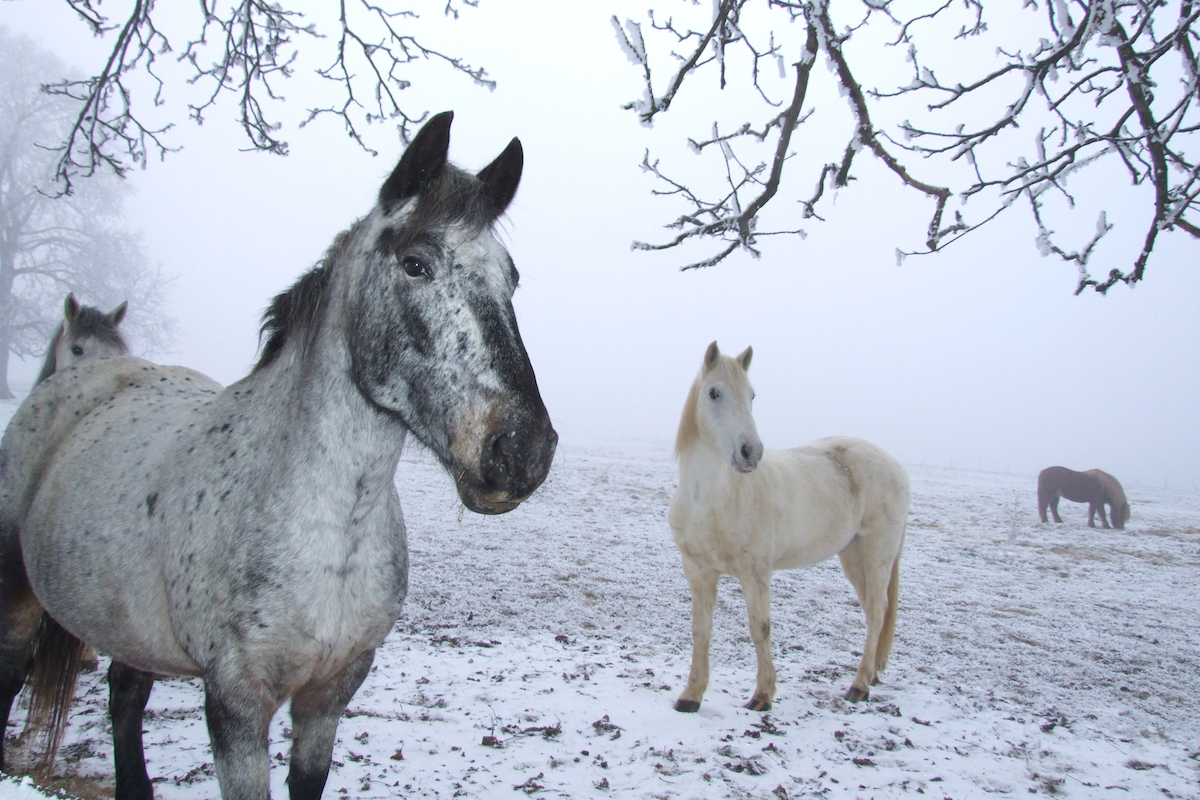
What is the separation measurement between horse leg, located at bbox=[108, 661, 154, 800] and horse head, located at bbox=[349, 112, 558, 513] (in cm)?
174

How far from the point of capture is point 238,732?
4.65 feet

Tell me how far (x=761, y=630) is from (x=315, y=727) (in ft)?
9.34

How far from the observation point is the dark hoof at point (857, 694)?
13.1 ft

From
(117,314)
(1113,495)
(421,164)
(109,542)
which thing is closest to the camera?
(421,164)

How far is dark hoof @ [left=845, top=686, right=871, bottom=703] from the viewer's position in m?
3.98

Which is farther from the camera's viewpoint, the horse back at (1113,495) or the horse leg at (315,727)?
the horse back at (1113,495)

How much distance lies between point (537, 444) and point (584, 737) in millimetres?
2514

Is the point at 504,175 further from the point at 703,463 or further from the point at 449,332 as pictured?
the point at 703,463

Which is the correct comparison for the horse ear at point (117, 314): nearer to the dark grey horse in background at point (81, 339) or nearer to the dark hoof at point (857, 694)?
the dark grey horse in background at point (81, 339)

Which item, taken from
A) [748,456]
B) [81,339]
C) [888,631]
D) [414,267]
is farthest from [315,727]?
[888,631]

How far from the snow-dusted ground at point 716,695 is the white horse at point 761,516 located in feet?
1.29

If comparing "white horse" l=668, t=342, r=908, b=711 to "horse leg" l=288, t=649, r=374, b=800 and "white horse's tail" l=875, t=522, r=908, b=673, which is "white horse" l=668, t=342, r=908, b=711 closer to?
"white horse's tail" l=875, t=522, r=908, b=673

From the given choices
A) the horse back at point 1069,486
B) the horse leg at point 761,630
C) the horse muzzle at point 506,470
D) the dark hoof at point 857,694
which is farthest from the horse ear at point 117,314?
the horse back at point 1069,486

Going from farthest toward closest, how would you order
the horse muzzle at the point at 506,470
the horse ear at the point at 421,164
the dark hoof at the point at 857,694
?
the dark hoof at the point at 857,694 → the horse ear at the point at 421,164 → the horse muzzle at the point at 506,470
